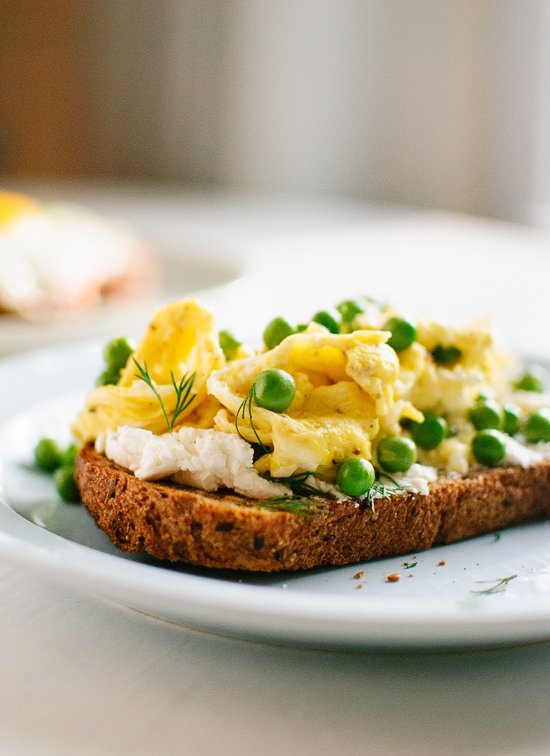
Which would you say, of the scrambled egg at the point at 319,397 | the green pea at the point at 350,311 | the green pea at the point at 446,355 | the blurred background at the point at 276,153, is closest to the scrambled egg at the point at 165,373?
the scrambled egg at the point at 319,397

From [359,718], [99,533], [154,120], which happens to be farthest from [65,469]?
[154,120]

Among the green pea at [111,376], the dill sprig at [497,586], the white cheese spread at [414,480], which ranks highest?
the green pea at [111,376]

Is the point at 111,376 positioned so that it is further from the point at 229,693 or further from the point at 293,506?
the point at 229,693

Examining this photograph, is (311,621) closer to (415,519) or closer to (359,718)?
(359,718)

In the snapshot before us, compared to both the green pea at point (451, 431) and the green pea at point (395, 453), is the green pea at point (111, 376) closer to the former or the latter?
the green pea at point (395, 453)

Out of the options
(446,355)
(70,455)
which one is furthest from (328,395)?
(70,455)

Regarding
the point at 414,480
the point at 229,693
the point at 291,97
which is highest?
the point at 291,97
